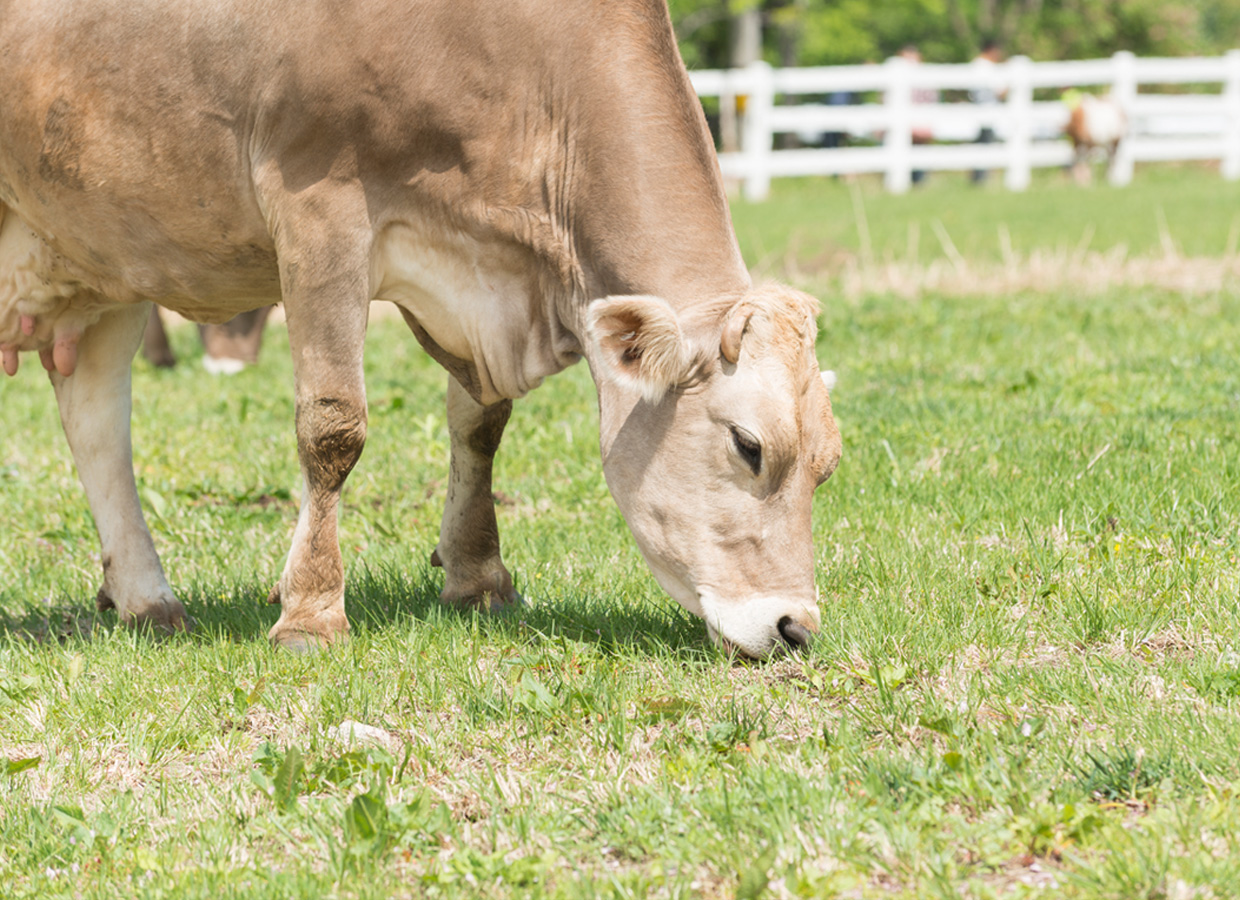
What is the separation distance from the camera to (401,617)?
442 centimetres

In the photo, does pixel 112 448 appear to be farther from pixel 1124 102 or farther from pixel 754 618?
pixel 1124 102

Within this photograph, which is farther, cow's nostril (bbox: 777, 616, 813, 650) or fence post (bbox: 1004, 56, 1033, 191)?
fence post (bbox: 1004, 56, 1033, 191)

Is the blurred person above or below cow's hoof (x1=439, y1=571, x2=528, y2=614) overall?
below

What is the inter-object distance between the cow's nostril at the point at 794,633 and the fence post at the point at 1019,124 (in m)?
25.8

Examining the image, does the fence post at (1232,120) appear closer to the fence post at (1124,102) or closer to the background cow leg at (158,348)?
the fence post at (1124,102)

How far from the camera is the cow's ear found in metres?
3.65

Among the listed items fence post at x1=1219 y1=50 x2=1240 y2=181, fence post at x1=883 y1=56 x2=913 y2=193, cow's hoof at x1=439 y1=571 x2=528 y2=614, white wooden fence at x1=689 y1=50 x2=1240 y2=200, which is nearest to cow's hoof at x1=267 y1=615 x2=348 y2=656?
cow's hoof at x1=439 y1=571 x2=528 y2=614

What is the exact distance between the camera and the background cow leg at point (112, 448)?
188 inches

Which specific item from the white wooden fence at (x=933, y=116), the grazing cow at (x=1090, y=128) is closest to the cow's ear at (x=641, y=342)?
the white wooden fence at (x=933, y=116)

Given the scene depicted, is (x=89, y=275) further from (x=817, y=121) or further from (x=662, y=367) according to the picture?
(x=817, y=121)

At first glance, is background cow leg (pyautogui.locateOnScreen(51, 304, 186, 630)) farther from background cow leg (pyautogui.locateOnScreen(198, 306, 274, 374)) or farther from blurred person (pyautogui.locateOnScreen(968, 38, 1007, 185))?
blurred person (pyautogui.locateOnScreen(968, 38, 1007, 185))

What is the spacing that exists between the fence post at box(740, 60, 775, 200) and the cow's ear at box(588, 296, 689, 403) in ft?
79.6

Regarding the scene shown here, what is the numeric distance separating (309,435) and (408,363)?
17.5ft

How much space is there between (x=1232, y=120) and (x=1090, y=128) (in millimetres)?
3534
